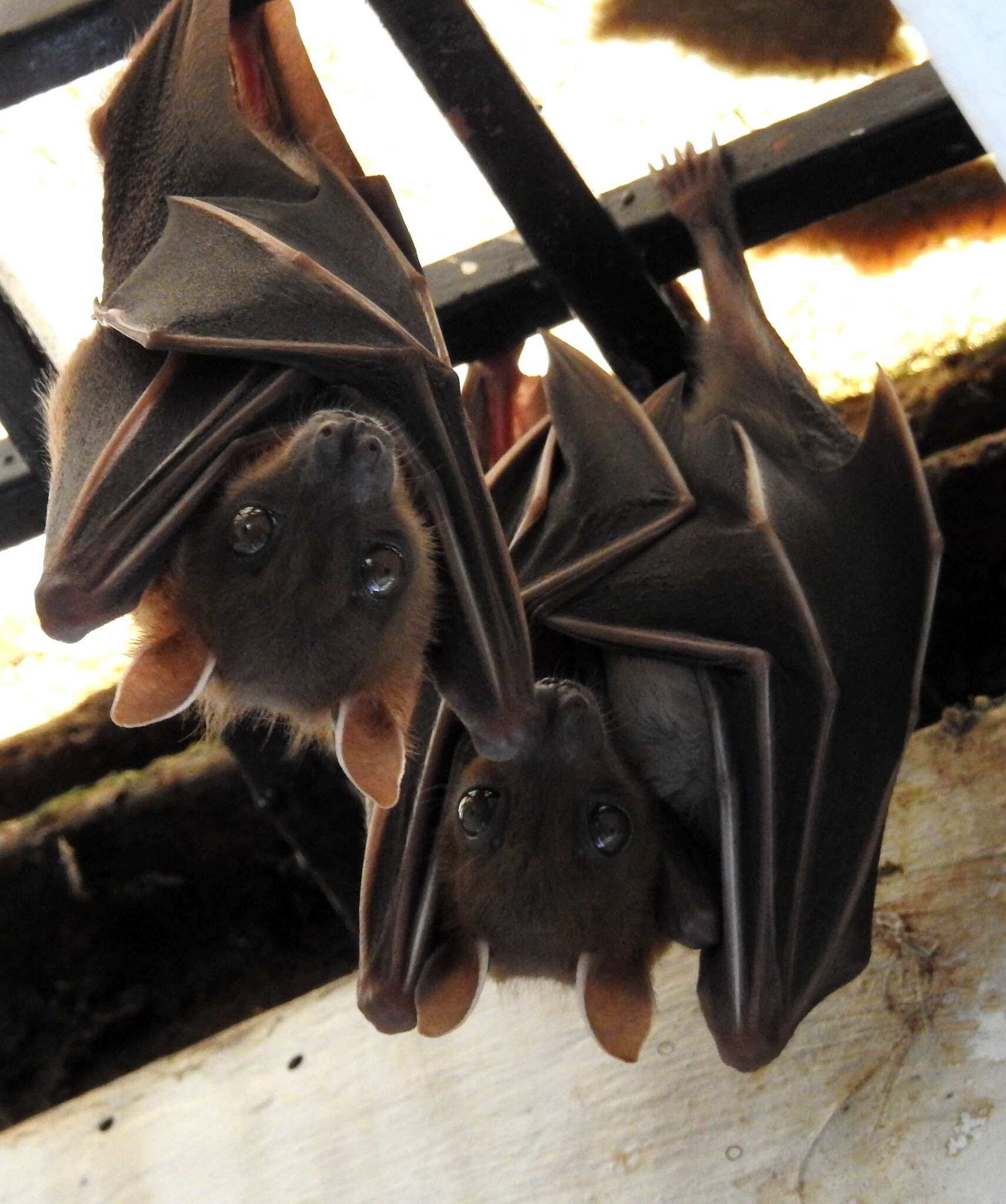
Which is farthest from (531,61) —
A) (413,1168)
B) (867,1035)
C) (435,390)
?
(413,1168)

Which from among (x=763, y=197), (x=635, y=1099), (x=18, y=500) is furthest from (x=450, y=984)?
(x=763, y=197)

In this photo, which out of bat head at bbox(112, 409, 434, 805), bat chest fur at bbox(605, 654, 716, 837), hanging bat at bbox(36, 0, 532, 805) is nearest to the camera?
hanging bat at bbox(36, 0, 532, 805)

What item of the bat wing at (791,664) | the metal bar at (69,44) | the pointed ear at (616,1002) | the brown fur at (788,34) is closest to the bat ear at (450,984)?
the pointed ear at (616,1002)

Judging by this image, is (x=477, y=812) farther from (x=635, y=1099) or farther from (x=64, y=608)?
(x=64, y=608)

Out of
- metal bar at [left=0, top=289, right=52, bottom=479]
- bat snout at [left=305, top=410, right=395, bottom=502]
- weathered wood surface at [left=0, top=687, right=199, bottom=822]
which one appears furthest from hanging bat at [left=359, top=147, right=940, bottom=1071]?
weathered wood surface at [left=0, top=687, right=199, bottom=822]

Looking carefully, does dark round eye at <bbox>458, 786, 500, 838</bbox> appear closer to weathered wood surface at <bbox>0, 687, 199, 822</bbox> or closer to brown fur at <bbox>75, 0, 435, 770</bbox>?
brown fur at <bbox>75, 0, 435, 770</bbox>
